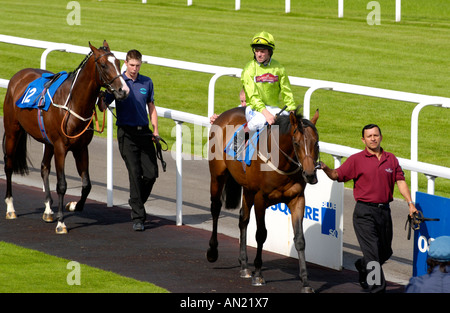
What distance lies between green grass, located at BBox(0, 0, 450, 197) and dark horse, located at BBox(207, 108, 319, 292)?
4.57m

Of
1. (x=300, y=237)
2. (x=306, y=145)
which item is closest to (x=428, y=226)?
(x=300, y=237)

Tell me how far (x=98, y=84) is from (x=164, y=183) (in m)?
3.05

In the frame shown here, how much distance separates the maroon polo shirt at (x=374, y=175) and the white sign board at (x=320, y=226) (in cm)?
82

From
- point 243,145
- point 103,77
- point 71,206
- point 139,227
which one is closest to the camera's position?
point 243,145

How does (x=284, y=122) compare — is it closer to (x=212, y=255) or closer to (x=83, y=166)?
(x=212, y=255)

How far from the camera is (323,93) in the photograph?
19109 mm

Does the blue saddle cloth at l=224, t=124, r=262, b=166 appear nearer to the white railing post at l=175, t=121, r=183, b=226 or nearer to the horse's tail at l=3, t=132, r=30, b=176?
the white railing post at l=175, t=121, r=183, b=226

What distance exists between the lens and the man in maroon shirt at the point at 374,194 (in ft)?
24.7

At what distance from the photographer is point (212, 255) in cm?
866

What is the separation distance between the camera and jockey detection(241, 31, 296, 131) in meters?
8.18

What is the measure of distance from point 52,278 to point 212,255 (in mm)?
1531

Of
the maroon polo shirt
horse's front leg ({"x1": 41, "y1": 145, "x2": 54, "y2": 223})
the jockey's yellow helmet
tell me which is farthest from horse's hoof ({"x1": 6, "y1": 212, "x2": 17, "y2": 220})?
the maroon polo shirt
